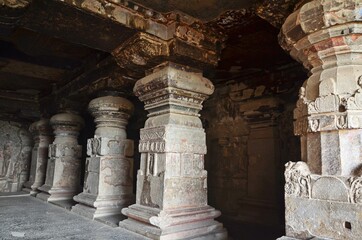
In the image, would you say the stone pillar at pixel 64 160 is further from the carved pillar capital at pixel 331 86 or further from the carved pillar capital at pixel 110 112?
the carved pillar capital at pixel 331 86

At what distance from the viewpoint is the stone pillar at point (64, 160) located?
5.59m

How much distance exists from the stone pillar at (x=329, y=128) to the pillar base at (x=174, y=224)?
45.8 inches

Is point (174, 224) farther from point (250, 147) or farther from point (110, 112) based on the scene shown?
point (250, 147)

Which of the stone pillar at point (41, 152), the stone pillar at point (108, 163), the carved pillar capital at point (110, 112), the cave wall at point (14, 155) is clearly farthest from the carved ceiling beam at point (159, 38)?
the cave wall at point (14, 155)

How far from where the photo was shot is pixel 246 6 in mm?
2686

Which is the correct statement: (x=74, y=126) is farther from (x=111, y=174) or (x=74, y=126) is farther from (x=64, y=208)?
(x=111, y=174)

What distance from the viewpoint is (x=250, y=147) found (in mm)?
5004

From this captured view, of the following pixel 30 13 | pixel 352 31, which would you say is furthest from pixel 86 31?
pixel 352 31

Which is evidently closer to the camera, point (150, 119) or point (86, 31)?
point (86, 31)

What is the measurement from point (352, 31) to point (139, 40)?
5.88 feet

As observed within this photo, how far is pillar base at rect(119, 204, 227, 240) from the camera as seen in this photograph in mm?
2785

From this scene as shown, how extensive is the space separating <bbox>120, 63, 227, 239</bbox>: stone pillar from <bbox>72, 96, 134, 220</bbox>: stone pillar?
0.82 meters

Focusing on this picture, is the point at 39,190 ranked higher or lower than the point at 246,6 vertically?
lower

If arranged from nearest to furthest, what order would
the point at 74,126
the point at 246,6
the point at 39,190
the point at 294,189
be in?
the point at 294,189 → the point at 246,6 → the point at 74,126 → the point at 39,190
